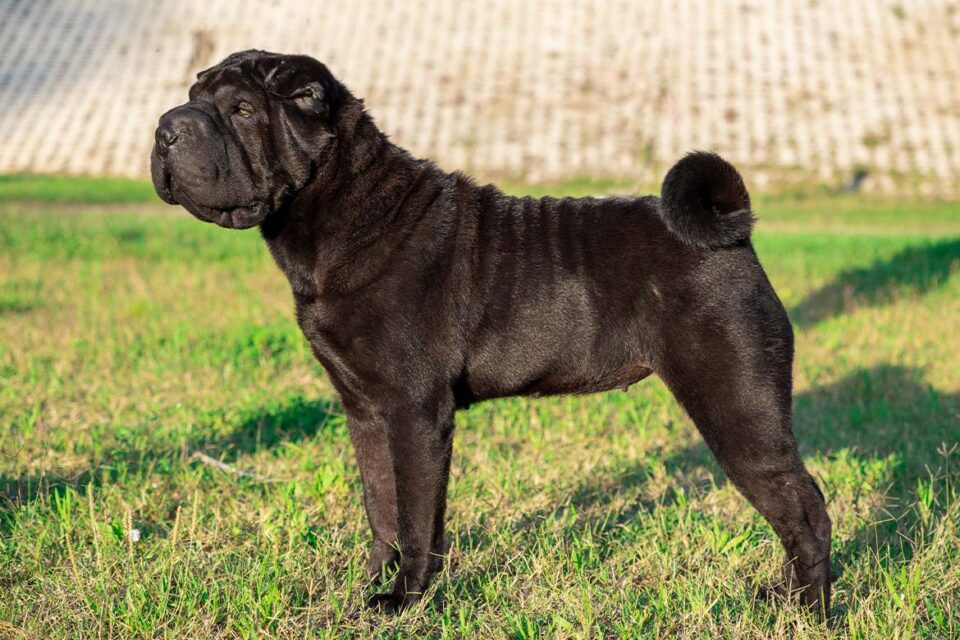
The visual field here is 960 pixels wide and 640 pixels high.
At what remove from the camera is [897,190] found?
19.7 meters

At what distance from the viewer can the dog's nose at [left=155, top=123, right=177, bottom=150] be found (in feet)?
12.3

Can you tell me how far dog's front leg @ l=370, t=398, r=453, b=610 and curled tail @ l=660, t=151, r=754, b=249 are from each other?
107cm

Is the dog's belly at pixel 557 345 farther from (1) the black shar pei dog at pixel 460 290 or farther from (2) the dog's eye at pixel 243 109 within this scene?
(2) the dog's eye at pixel 243 109

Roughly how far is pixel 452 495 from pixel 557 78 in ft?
63.7

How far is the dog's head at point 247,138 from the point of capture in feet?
12.4

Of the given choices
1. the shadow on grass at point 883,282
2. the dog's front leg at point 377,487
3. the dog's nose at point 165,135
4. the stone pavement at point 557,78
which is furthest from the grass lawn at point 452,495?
the stone pavement at point 557,78

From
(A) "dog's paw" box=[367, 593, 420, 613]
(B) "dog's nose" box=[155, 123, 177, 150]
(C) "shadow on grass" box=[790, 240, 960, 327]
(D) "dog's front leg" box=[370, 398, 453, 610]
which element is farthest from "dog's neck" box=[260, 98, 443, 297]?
(C) "shadow on grass" box=[790, 240, 960, 327]

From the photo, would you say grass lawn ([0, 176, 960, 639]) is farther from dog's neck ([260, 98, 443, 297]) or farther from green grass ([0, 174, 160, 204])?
green grass ([0, 174, 160, 204])

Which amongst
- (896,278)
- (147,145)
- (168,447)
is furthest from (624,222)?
(147,145)

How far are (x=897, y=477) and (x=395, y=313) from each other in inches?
116

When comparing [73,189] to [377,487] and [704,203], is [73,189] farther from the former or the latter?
[704,203]

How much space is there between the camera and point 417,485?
148 inches

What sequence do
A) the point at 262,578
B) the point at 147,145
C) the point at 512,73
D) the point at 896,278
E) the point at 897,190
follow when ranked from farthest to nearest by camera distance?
the point at 512,73
the point at 147,145
the point at 897,190
the point at 896,278
the point at 262,578

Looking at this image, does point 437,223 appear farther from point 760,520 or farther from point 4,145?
point 4,145
